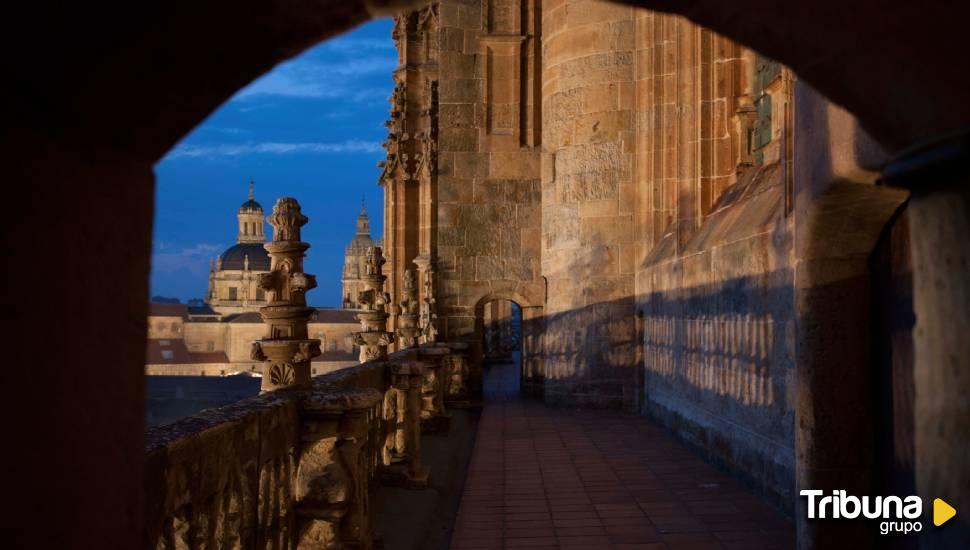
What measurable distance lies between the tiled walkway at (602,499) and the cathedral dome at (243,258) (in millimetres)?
77550

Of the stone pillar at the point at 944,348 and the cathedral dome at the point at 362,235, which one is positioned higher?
the cathedral dome at the point at 362,235

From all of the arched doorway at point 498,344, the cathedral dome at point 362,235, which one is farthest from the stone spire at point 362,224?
the arched doorway at point 498,344

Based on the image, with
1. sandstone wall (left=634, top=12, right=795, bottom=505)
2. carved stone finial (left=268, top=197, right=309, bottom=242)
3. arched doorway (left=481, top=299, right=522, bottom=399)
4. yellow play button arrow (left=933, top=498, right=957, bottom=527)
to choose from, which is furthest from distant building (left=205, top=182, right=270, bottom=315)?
yellow play button arrow (left=933, top=498, right=957, bottom=527)

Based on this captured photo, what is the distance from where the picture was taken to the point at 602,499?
25.9 ft

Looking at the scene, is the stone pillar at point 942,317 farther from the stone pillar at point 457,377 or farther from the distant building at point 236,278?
the distant building at point 236,278

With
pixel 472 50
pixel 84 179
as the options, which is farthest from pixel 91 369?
pixel 472 50

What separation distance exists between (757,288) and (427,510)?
3.27m

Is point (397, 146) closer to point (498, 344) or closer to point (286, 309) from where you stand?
point (498, 344)

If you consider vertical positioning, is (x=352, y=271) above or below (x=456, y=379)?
above

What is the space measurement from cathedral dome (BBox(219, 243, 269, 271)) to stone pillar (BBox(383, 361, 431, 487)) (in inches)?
3106

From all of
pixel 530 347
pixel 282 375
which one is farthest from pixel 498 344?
pixel 282 375

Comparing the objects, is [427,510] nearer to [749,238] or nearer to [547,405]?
[749,238]

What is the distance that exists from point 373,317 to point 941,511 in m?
7.94

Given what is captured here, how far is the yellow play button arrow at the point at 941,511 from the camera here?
2357 millimetres
